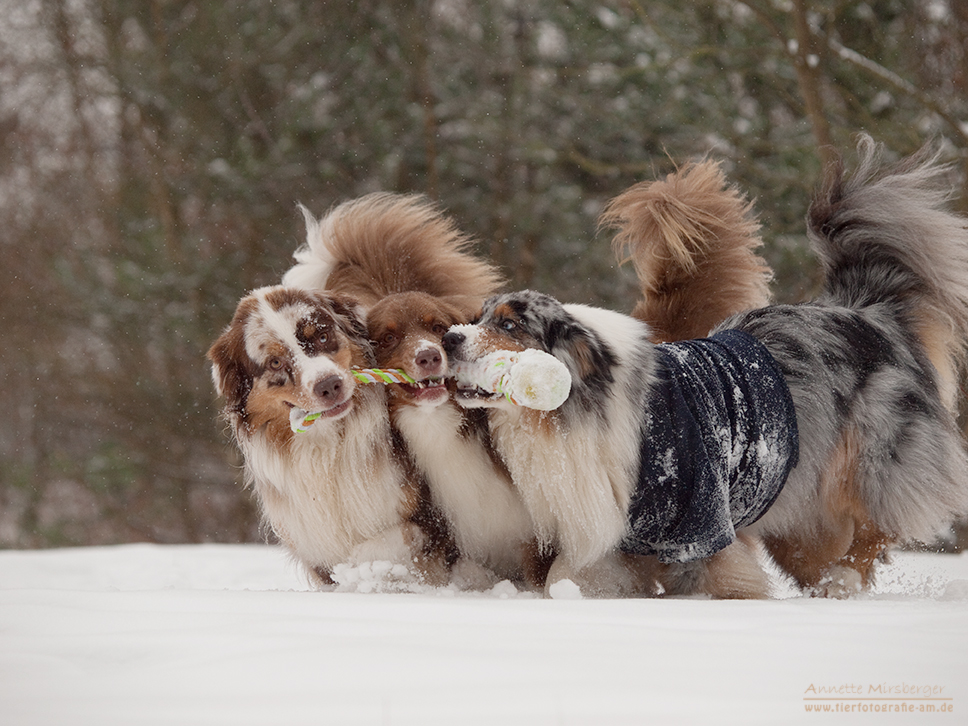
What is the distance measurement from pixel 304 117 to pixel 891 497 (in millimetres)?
8587

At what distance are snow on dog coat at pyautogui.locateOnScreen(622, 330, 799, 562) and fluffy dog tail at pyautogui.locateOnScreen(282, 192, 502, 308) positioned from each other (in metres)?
1.36

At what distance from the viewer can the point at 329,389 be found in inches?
128

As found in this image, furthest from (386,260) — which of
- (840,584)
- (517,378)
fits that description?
(840,584)

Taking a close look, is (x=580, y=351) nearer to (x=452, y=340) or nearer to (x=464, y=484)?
(x=452, y=340)

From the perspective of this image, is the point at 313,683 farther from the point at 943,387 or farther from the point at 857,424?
the point at 943,387

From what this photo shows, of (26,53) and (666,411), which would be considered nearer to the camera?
(666,411)

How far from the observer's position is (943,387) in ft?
13.2

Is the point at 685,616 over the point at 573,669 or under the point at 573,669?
under

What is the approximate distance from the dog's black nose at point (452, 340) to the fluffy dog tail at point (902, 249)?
6.54 ft

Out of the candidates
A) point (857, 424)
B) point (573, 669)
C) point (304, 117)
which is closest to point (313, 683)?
point (573, 669)

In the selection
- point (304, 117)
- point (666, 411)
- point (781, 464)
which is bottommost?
point (304, 117)

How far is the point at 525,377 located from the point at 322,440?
3.02 ft

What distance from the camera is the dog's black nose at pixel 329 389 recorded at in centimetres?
325

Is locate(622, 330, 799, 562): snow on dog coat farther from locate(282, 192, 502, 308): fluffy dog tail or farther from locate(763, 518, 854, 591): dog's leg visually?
locate(282, 192, 502, 308): fluffy dog tail
